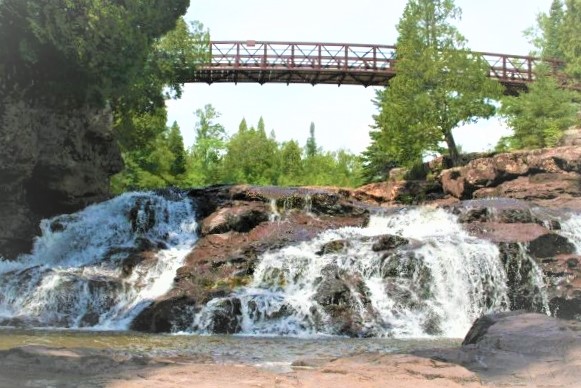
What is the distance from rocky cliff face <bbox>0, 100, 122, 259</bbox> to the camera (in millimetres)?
18062

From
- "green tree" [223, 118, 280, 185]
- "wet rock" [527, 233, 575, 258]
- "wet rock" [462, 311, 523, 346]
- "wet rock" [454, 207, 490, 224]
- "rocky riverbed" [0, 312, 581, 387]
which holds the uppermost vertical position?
"green tree" [223, 118, 280, 185]

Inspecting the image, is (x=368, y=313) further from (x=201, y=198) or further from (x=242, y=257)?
(x=201, y=198)

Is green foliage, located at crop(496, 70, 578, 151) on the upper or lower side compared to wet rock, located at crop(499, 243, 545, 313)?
upper

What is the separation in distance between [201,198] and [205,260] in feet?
17.3

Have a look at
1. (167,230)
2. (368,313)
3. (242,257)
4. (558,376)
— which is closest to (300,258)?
(242,257)

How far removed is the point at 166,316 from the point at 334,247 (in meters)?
4.46

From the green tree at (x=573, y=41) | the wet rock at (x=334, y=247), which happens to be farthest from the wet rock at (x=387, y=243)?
the green tree at (x=573, y=41)

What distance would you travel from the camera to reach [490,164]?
23.5m

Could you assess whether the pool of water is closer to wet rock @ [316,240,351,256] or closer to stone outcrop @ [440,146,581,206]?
wet rock @ [316,240,351,256]

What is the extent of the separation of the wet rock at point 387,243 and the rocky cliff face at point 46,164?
11262mm

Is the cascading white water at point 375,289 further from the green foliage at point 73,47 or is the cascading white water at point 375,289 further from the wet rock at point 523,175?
the green foliage at point 73,47

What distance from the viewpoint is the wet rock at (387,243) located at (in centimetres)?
1401

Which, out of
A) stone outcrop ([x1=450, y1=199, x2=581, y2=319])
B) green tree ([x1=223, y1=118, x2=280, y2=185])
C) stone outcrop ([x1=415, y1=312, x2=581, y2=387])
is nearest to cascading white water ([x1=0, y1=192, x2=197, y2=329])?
stone outcrop ([x1=450, y1=199, x2=581, y2=319])

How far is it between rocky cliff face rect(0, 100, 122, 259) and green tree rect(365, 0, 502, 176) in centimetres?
1331
